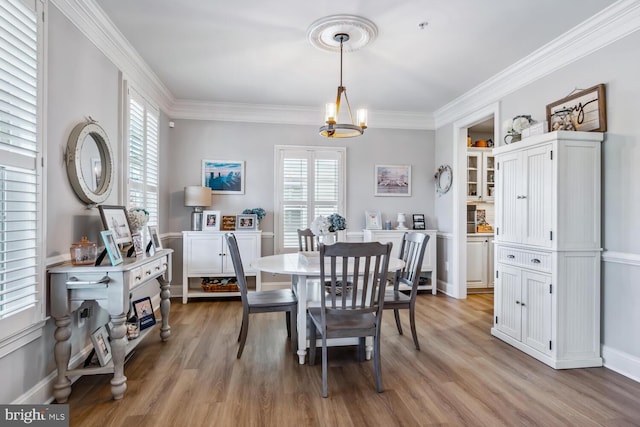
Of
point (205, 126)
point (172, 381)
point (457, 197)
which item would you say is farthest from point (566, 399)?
point (205, 126)

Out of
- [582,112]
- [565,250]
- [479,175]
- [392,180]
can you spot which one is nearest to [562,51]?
[582,112]

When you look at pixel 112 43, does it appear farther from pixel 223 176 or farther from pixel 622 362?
pixel 622 362

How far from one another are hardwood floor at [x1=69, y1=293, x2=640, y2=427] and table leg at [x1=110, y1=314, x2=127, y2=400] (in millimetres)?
80

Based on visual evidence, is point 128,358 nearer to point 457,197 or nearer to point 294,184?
point 294,184

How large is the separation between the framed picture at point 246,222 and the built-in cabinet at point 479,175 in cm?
337

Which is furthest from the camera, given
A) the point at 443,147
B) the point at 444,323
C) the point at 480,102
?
the point at 443,147

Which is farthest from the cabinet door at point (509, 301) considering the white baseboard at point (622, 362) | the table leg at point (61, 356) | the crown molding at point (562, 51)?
the table leg at point (61, 356)

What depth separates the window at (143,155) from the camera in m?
3.57

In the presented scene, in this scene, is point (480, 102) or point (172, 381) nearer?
point (172, 381)

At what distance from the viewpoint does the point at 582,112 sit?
296 cm

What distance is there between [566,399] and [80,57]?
13.5ft

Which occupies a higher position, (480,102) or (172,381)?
(480,102)

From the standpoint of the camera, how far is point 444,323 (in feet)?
12.4

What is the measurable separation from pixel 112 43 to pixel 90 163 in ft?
3.73
